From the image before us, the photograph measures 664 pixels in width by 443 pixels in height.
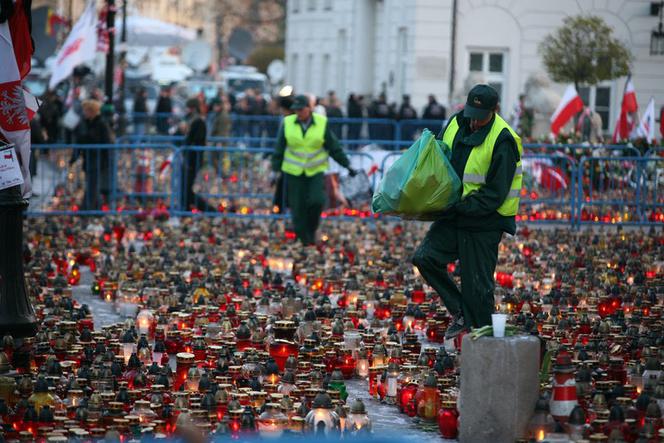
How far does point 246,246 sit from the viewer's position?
59.0 feet

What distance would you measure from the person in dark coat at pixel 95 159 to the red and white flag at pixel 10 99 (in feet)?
36.6

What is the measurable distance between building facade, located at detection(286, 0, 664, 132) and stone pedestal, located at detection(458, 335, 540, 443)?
79.3 ft

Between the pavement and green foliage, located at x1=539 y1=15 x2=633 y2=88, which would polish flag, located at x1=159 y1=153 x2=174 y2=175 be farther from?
the pavement

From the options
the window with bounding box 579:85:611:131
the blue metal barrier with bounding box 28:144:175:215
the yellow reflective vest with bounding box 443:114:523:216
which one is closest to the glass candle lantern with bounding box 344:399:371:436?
the yellow reflective vest with bounding box 443:114:523:216

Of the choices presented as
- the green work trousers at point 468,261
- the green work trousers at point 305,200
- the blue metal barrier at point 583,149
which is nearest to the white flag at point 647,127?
the blue metal barrier at point 583,149

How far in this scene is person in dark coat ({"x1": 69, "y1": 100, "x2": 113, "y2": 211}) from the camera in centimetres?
2125

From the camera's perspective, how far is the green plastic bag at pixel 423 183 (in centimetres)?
983

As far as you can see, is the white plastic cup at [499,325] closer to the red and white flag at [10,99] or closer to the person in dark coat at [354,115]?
the red and white flag at [10,99]

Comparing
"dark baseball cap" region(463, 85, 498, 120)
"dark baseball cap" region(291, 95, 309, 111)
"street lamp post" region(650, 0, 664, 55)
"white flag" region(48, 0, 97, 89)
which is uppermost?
"street lamp post" region(650, 0, 664, 55)

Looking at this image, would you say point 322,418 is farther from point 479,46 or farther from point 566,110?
point 479,46

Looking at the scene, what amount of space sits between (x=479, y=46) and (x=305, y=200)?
20906 mm

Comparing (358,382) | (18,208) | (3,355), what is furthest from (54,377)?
(358,382)

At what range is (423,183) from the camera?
980cm

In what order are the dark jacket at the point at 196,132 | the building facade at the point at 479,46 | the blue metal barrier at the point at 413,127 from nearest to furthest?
the dark jacket at the point at 196,132 → the blue metal barrier at the point at 413,127 → the building facade at the point at 479,46
